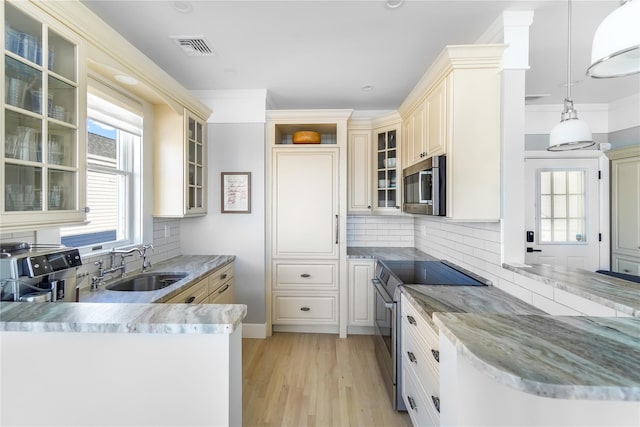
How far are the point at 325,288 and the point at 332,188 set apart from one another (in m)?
1.12

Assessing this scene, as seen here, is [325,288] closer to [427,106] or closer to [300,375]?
[300,375]

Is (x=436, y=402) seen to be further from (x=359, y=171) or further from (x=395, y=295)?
(x=359, y=171)

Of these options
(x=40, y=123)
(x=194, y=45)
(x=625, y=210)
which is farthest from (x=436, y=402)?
(x=625, y=210)

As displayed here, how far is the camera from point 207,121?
10.1 feet

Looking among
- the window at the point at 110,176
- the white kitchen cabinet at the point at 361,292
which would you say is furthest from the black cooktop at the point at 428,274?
the window at the point at 110,176

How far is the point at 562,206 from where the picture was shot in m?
3.54

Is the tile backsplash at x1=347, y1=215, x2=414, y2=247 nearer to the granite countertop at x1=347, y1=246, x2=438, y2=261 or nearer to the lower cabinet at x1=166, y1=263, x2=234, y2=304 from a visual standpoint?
the granite countertop at x1=347, y1=246, x2=438, y2=261

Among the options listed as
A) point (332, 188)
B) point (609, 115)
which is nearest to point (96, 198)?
point (332, 188)

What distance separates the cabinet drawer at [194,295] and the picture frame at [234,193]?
3.11 ft

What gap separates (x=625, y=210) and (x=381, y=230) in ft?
9.20

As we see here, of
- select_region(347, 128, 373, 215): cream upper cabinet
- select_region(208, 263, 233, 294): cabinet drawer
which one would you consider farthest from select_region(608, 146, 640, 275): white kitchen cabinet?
select_region(208, 263, 233, 294): cabinet drawer

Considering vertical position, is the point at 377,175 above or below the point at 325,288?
above

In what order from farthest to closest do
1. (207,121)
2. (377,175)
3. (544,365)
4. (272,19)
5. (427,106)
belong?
(377,175), (207,121), (427,106), (272,19), (544,365)

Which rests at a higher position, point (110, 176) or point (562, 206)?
point (110, 176)
